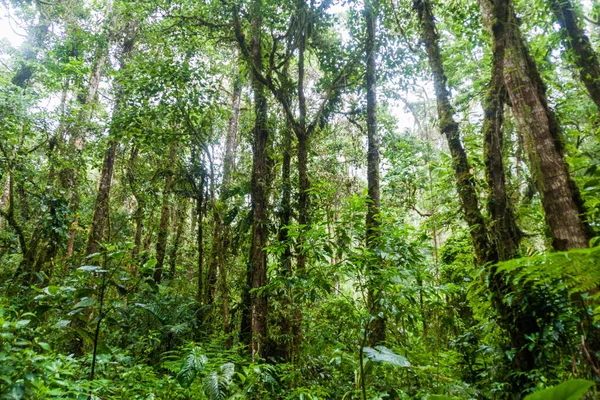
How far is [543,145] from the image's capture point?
305 centimetres

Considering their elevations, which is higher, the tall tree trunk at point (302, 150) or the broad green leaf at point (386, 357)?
the tall tree trunk at point (302, 150)

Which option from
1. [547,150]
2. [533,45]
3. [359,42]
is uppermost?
[359,42]

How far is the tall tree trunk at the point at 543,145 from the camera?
9.06ft

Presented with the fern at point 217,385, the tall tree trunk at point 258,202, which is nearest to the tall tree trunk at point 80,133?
the tall tree trunk at point 258,202

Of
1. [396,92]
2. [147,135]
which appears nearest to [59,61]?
[147,135]

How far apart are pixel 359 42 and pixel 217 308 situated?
5.99 metres

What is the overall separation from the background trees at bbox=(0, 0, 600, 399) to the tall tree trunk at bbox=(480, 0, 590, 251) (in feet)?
0.06

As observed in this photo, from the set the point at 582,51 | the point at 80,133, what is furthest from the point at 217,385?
the point at 80,133

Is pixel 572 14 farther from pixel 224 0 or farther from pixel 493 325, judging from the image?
pixel 224 0

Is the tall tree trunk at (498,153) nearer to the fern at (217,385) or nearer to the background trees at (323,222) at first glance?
the background trees at (323,222)

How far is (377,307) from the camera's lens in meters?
3.06

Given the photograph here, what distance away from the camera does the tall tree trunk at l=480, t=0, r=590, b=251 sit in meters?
2.76

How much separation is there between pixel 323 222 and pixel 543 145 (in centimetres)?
214

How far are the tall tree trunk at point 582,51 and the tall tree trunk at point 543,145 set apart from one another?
3.01ft
